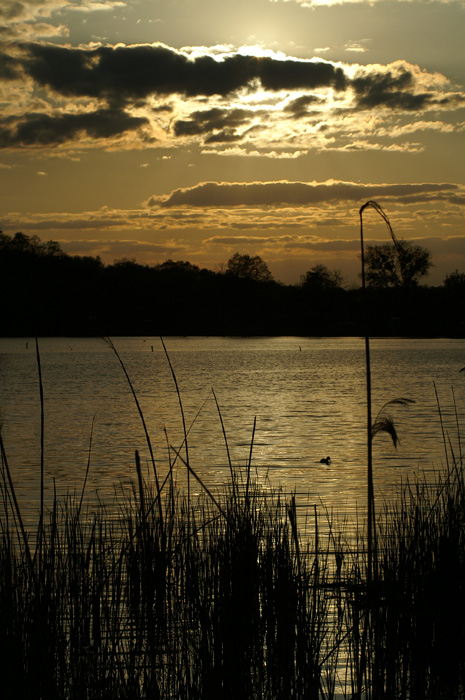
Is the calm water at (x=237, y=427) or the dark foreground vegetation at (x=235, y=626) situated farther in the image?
the calm water at (x=237, y=427)

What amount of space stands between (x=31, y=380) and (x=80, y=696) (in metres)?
45.5

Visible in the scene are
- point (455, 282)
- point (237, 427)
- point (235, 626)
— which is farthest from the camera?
point (455, 282)

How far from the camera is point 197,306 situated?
154 m

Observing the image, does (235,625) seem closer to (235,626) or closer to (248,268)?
(235,626)

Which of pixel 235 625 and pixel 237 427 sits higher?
pixel 235 625

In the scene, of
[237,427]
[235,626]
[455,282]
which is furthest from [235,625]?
[455,282]

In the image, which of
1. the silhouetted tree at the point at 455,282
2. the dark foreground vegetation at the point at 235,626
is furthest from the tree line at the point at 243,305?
the dark foreground vegetation at the point at 235,626

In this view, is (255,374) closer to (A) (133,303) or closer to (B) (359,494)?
(B) (359,494)

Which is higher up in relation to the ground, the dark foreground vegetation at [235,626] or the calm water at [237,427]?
the dark foreground vegetation at [235,626]

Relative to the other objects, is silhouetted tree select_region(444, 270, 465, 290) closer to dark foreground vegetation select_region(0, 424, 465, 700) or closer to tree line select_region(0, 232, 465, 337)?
tree line select_region(0, 232, 465, 337)

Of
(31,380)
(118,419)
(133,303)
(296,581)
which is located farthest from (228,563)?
(133,303)

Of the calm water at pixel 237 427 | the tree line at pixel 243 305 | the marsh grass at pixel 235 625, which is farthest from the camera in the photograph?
the tree line at pixel 243 305

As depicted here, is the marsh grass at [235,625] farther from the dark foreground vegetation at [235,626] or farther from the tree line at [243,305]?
the tree line at [243,305]

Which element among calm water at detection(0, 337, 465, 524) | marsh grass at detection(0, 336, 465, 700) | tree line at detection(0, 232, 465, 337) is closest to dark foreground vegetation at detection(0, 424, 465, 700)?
marsh grass at detection(0, 336, 465, 700)
